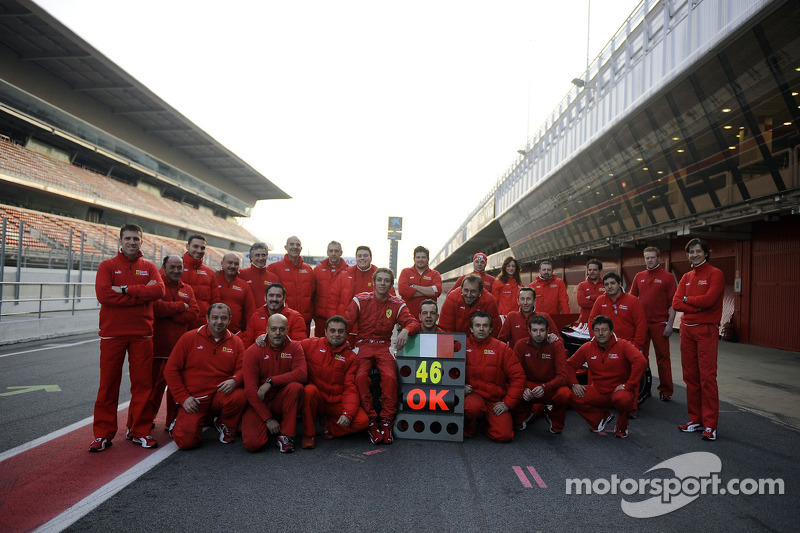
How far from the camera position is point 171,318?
17.5 feet

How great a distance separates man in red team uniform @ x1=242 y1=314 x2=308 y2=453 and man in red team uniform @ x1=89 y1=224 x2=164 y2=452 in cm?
89

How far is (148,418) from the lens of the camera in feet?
14.9

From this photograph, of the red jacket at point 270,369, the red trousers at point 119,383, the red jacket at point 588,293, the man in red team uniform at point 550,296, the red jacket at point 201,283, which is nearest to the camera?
the red trousers at point 119,383

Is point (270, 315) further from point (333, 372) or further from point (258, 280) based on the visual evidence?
point (258, 280)

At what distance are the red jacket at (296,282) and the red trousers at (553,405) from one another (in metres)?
3.65

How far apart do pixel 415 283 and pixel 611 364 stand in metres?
2.99

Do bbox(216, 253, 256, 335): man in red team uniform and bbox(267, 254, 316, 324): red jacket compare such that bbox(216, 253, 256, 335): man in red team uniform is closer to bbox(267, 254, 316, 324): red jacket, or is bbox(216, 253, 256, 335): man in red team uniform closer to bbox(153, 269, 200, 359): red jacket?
bbox(153, 269, 200, 359): red jacket

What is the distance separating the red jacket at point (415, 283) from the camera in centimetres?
732

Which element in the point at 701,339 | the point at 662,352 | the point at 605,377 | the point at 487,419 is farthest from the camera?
the point at 662,352

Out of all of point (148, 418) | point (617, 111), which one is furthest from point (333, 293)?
point (617, 111)

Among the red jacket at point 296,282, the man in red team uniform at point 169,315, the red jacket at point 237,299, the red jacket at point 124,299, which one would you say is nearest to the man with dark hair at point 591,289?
the red jacket at point 296,282

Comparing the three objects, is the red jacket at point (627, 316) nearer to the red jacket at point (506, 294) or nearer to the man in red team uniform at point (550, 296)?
the man in red team uniform at point (550, 296)

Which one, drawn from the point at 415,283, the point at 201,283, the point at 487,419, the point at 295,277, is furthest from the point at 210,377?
the point at 415,283

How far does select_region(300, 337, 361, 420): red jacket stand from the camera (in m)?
4.95
